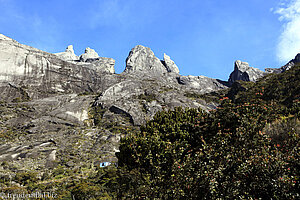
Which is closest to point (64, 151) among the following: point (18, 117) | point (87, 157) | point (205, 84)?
point (87, 157)

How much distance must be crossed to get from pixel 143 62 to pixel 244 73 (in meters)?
90.4

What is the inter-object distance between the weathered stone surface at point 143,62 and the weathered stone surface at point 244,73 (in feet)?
211

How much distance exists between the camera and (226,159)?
7477 millimetres

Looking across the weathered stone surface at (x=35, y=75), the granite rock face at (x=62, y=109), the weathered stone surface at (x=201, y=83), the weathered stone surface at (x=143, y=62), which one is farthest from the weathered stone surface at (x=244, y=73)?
the weathered stone surface at (x=35, y=75)

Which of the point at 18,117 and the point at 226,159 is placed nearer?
the point at 226,159

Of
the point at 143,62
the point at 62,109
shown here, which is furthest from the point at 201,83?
the point at 62,109

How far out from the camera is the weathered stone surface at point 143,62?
177 metres

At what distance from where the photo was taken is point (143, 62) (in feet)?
601

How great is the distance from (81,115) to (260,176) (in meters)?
74.9

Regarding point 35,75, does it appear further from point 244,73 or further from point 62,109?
point 244,73

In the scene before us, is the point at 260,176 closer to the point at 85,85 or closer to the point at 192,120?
the point at 192,120

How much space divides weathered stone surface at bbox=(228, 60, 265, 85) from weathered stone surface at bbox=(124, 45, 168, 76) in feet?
211

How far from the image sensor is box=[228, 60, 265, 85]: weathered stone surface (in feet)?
489

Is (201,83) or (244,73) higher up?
(244,73)
